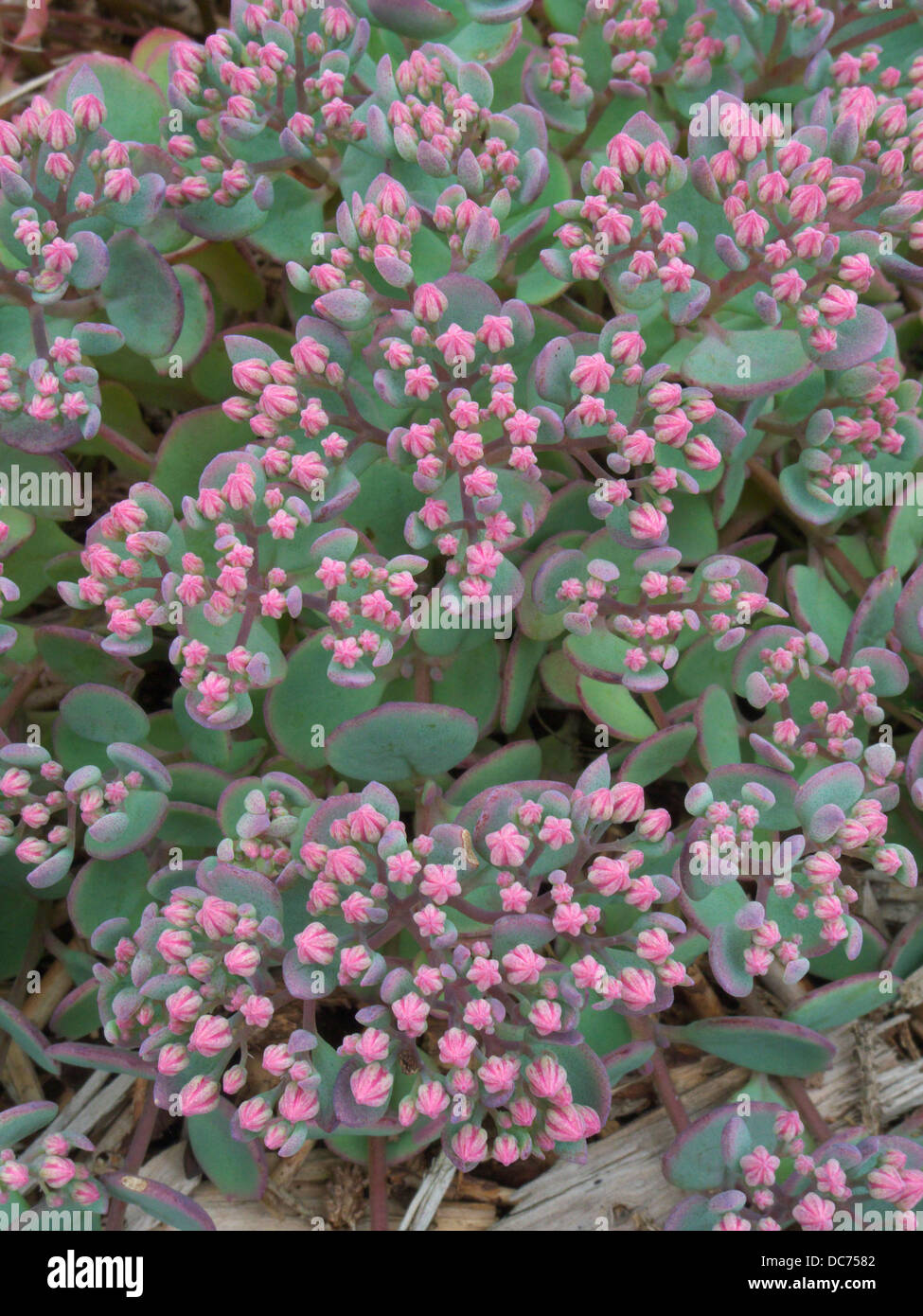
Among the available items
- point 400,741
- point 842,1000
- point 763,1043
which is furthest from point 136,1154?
point 842,1000

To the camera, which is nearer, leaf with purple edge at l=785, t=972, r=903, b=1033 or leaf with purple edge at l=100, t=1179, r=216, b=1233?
leaf with purple edge at l=100, t=1179, r=216, b=1233

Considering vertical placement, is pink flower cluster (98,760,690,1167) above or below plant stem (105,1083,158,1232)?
above

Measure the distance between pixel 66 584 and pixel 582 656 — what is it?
854 millimetres

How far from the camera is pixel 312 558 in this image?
5.79 ft

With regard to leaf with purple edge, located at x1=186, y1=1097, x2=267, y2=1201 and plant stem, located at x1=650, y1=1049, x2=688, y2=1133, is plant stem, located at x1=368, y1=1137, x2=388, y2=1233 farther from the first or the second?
plant stem, located at x1=650, y1=1049, x2=688, y2=1133

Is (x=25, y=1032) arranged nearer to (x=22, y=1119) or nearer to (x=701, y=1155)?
(x=22, y=1119)

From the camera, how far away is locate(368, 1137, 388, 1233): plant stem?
6.11 ft

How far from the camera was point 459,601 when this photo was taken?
5.55 ft

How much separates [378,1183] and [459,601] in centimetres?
101

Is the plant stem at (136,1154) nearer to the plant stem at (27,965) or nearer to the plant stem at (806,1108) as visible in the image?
the plant stem at (27,965)

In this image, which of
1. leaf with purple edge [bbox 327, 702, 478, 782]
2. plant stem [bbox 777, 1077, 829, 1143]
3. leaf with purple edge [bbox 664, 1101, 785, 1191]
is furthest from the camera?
plant stem [bbox 777, 1077, 829, 1143]

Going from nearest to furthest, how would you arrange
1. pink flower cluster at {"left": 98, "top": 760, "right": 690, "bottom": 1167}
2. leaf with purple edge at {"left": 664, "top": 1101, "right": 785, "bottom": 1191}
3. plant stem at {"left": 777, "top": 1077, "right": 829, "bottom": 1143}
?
pink flower cluster at {"left": 98, "top": 760, "right": 690, "bottom": 1167} < leaf with purple edge at {"left": 664, "top": 1101, "right": 785, "bottom": 1191} < plant stem at {"left": 777, "top": 1077, "right": 829, "bottom": 1143}

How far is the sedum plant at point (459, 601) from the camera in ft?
5.31

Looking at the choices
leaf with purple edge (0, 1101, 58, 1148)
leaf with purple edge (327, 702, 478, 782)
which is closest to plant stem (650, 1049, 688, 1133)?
leaf with purple edge (327, 702, 478, 782)
